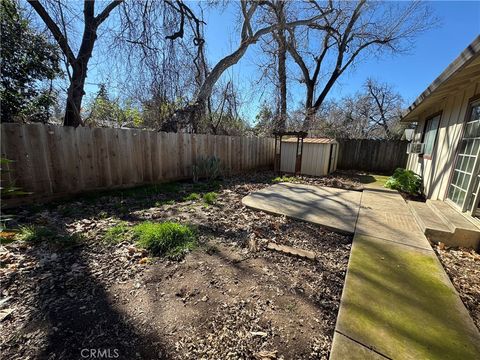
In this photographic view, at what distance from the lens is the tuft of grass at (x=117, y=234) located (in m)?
2.71

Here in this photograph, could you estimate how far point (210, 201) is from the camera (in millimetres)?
4473

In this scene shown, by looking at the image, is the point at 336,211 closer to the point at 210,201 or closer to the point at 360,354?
the point at 210,201

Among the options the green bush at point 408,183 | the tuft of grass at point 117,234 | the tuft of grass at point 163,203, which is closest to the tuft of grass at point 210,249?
the tuft of grass at point 117,234

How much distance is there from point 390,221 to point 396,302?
89.5 inches

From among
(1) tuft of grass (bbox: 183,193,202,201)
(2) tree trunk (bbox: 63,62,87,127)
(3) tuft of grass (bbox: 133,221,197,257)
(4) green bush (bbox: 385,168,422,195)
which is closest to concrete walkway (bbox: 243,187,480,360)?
A: (3) tuft of grass (bbox: 133,221,197,257)

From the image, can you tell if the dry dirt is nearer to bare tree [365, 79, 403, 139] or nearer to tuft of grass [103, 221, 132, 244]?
tuft of grass [103, 221, 132, 244]

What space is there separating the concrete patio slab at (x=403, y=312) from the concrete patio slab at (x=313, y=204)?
98 cm

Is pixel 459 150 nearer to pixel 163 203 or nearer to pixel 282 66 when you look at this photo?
pixel 163 203

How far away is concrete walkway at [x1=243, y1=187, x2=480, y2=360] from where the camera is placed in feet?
4.70

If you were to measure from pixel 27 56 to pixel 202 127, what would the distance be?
20.6 feet

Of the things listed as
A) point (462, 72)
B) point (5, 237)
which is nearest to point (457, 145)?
point (462, 72)

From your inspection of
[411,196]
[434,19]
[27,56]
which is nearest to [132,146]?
[27,56]

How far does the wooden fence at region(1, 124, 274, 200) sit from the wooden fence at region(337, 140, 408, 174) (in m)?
8.22

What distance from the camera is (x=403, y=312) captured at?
1736 mm
